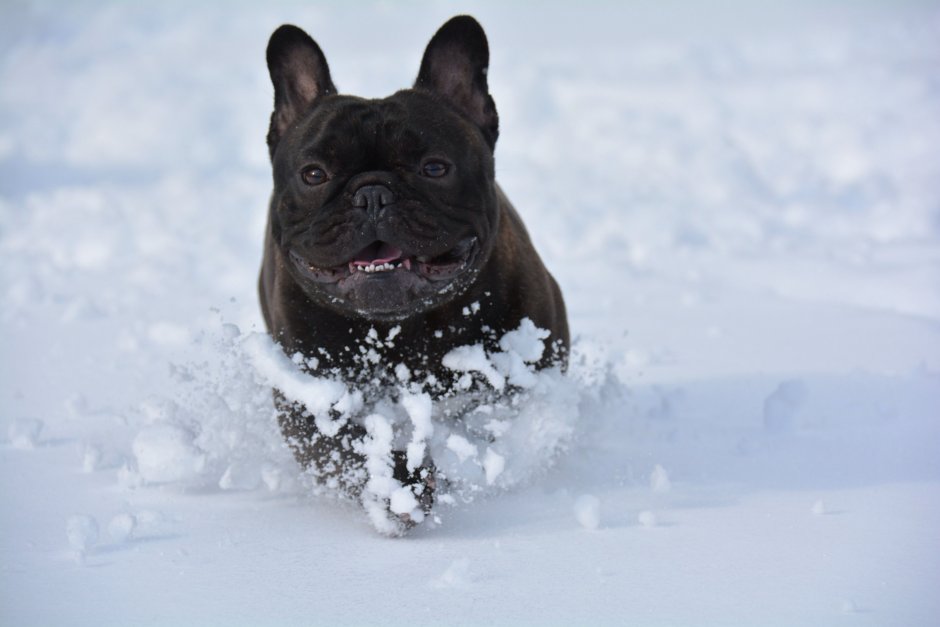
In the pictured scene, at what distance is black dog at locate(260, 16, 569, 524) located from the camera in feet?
10.2

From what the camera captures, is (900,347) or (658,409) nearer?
(658,409)

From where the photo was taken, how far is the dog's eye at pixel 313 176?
10.7 feet

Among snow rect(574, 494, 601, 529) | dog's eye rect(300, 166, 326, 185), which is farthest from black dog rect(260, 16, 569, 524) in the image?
snow rect(574, 494, 601, 529)

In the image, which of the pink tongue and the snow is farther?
the pink tongue

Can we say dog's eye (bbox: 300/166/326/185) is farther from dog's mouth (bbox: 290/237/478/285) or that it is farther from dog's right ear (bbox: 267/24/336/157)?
dog's right ear (bbox: 267/24/336/157)

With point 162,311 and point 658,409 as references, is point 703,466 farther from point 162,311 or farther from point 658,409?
point 162,311

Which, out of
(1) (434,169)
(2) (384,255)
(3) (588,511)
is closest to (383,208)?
(2) (384,255)

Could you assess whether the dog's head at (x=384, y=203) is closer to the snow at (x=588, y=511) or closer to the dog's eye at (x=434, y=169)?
the dog's eye at (x=434, y=169)

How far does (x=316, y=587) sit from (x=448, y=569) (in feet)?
1.08

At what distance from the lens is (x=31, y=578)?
261 cm

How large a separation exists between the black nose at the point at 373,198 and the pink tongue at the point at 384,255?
0.43 ft

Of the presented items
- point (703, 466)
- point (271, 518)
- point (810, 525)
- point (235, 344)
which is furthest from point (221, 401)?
point (810, 525)

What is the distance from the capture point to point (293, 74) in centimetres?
374

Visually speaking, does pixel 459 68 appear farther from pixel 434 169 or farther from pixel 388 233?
pixel 388 233
